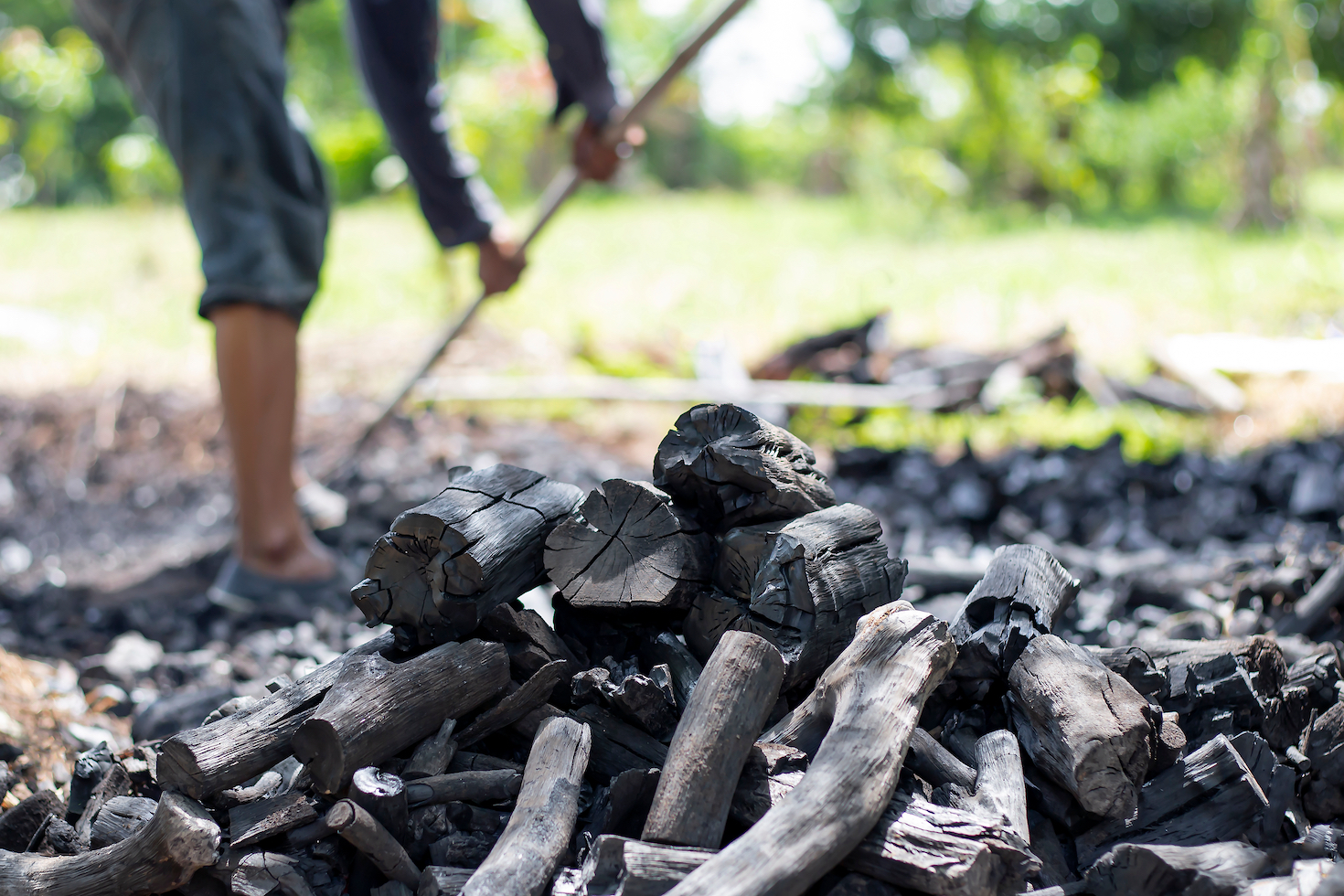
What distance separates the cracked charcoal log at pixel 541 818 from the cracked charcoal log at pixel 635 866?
0.18 ft

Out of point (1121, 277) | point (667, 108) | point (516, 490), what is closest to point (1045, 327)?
point (1121, 277)

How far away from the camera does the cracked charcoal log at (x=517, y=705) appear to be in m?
1.31

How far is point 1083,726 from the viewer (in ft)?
3.96

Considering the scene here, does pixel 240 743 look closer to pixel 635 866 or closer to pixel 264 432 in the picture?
pixel 635 866

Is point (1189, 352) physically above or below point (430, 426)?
below

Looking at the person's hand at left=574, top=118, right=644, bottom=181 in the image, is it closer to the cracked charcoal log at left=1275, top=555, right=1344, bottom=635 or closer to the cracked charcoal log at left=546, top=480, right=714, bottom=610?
the cracked charcoal log at left=546, top=480, right=714, bottom=610

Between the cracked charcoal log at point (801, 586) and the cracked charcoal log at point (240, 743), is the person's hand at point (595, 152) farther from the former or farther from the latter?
the cracked charcoal log at point (240, 743)

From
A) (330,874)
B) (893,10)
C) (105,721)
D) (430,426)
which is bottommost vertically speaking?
(430,426)

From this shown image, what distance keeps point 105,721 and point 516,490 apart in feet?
3.70

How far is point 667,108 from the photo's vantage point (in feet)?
57.9

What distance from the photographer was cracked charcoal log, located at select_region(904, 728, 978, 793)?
124cm

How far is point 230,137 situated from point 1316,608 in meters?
2.71

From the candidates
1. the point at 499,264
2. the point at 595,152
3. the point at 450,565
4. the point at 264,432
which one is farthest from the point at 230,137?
the point at 450,565

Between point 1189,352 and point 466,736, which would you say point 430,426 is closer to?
point 466,736
